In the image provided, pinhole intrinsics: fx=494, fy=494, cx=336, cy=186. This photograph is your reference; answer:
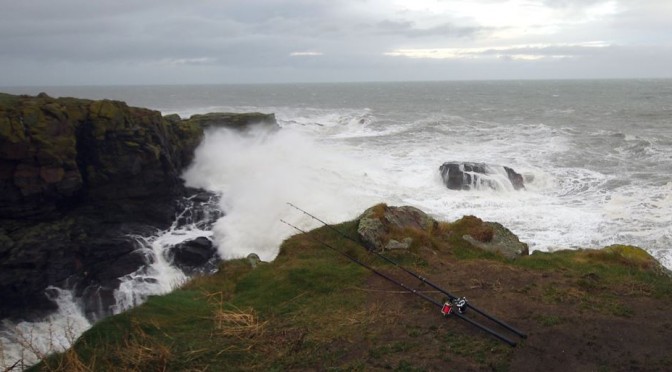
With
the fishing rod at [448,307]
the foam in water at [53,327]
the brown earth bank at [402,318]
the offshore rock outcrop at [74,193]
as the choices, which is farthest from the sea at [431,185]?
the fishing rod at [448,307]

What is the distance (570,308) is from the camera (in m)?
8.38

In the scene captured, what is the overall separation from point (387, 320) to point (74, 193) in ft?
56.3

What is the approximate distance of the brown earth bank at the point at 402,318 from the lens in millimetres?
7000

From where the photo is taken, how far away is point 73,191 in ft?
66.7

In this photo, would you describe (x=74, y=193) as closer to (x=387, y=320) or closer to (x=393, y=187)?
(x=393, y=187)

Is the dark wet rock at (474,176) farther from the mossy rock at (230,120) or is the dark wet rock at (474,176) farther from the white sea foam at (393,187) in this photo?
the mossy rock at (230,120)

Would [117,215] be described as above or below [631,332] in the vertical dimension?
below

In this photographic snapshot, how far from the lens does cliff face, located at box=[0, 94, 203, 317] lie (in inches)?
706

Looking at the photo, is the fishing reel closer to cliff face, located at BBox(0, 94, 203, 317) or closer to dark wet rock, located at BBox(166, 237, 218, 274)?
dark wet rock, located at BBox(166, 237, 218, 274)

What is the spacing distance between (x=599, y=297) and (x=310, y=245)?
672 cm

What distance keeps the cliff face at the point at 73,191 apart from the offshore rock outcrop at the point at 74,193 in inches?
1.4

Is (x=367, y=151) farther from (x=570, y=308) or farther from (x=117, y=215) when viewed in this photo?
(x=570, y=308)

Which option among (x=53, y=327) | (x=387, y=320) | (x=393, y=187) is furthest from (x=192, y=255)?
(x=387, y=320)

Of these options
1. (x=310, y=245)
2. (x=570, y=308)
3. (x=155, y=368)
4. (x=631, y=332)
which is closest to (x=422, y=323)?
(x=570, y=308)
